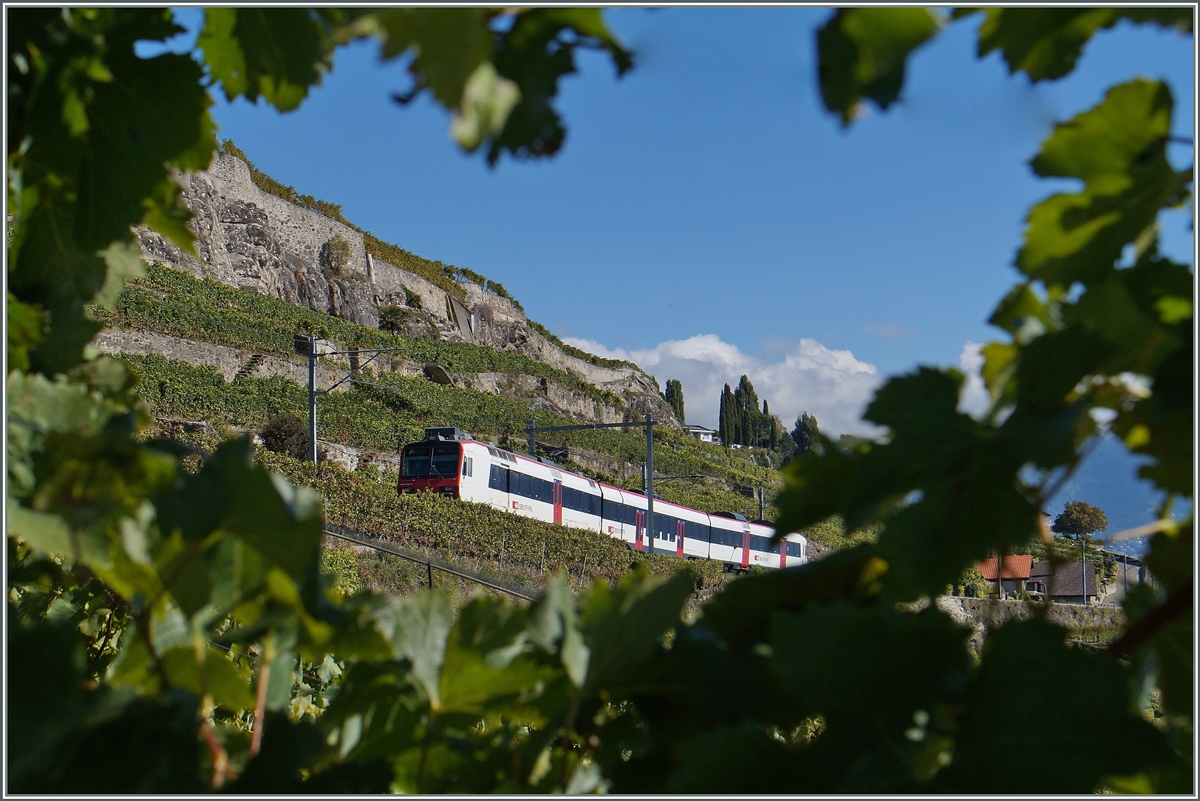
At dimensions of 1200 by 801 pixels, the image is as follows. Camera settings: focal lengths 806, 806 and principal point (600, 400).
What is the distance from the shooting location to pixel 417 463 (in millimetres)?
17766

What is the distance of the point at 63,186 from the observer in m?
0.65

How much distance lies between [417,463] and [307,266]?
67.0 ft

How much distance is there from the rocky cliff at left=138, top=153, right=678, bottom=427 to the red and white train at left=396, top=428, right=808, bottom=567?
12.9 metres

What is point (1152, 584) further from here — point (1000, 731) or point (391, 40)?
point (391, 40)

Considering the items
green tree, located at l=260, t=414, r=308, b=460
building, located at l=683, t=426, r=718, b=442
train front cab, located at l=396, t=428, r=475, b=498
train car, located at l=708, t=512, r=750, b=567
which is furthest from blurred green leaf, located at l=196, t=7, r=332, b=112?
building, located at l=683, t=426, r=718, b=442

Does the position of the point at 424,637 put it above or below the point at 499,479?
below

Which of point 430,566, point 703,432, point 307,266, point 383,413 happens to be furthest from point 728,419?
point 430,566

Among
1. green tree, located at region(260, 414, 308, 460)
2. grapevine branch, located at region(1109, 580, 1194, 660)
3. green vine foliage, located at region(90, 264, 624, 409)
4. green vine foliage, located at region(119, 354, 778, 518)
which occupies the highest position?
green vine foliage, located at region(90, 264, 624, 409)

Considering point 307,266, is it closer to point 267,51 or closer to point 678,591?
point 267,51

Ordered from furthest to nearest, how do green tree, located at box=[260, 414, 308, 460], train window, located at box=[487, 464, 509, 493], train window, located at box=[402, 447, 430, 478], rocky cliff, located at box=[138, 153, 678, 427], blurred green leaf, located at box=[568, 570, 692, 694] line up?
rocky cliff, located at box=[138, 153, 678, 427], green tree, located at box=[260, 414, 308, 460], train window, located at box=[487, 464, 509, 493], train window, located at box=[402, 447, 430, 478], blurred green leaf, located at box=[568, 570, 692, 694]

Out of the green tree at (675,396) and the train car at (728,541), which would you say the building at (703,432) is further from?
the train car at (728,541)

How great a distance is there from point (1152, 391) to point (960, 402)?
98 mm

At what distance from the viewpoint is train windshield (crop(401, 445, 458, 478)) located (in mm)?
17422

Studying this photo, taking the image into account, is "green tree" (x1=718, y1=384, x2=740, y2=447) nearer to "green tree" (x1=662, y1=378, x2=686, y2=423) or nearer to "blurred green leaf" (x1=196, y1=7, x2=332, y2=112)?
"green tree" (x1=662, y1=378, x2=686, y2=423)
